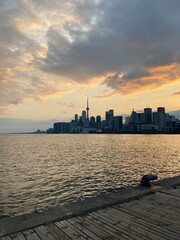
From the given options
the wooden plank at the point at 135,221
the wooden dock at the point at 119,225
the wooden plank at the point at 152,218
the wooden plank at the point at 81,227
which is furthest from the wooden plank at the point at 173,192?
the wooden plank at the point at 81,227

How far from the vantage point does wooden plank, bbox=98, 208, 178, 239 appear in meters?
7.67

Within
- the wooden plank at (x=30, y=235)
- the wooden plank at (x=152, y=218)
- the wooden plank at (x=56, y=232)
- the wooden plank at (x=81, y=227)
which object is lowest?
the wooden plank at (x=30, y=235)

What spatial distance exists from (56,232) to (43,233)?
42 cm

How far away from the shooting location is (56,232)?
7.70 metres

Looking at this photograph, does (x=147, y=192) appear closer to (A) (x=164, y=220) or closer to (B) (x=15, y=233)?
(A) (x=164, y=220)

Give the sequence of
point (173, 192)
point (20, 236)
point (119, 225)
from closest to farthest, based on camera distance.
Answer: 1. point (20, 236)
2. point (119, 225)
3. point (173, 192)

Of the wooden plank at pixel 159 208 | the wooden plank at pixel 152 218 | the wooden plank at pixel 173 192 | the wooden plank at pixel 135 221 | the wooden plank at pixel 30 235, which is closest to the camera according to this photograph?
the wooden plank at pixel 30 235

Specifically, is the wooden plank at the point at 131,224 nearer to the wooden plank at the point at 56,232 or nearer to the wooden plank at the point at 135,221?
the wooden plank at the point at 135,221

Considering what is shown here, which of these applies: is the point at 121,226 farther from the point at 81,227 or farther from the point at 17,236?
the point at 17,236

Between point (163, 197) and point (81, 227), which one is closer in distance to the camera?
point (81, 227)

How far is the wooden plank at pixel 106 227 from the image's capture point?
739 centimetres

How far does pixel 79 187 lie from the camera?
72.8 feet

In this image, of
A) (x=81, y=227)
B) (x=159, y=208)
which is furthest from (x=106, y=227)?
(x=159, y=208)

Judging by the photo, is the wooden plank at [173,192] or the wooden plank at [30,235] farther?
the wooden plank at [173,192]
